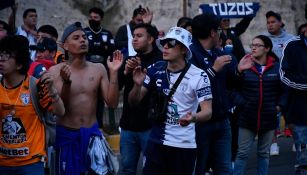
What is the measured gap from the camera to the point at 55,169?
7.11 m

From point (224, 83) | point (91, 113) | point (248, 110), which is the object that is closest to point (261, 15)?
point (248, 110)

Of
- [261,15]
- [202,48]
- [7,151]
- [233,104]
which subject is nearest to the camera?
[7,151]

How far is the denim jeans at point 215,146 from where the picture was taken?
7703mm

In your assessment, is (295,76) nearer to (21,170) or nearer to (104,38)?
(21,170)

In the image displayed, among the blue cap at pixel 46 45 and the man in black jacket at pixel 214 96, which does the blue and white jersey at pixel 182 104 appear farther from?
the blue cap at pixel 46 45

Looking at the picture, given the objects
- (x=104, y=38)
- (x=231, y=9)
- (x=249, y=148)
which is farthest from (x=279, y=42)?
(x=249, y=148)

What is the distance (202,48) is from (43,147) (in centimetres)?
215

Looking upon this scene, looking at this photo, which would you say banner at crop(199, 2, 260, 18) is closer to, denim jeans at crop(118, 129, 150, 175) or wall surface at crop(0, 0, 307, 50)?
wall surface at crop(0, 0, 307, 50)

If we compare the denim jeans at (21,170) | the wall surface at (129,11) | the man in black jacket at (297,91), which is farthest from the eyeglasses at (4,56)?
the wall surface at (129,11)

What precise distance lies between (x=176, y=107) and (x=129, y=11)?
35.6 feet

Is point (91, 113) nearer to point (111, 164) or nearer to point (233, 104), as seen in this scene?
point (111, 164)

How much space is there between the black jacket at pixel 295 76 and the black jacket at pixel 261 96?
2.56 feet

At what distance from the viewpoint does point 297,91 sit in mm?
8391

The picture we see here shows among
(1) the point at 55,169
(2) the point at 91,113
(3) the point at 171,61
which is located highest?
(3) the point at 171,61
